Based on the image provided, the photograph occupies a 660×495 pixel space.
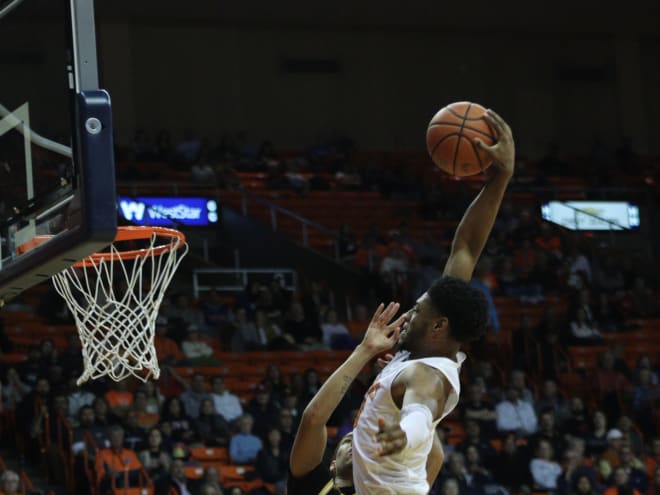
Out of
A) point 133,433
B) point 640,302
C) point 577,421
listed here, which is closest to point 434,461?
point 133,433

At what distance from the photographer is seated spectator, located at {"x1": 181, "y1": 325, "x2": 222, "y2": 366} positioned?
40.0ft

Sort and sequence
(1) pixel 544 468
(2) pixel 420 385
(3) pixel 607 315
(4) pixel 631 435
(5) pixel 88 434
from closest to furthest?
(2) pixel 420 385, (5) pixel 88 434, (1) pixel 544 468, (4) pixel 631 435, (3) pixel 607 315

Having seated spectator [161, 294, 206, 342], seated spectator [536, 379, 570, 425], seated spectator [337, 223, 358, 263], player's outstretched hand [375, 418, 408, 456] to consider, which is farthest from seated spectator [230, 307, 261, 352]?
player's outstretched hand [375, 418, 408, 456]

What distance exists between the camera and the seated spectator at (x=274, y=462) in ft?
34.7

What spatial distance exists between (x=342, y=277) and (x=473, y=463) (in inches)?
176

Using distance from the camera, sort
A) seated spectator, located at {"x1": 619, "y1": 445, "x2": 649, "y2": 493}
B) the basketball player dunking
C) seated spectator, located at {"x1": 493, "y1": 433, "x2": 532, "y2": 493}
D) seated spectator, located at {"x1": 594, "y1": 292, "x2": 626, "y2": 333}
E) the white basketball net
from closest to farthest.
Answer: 1. the basketball player dunking
2. the white basketball net
3. seated spectator, located at {"x1": 493, "y1": 433, "x2": 532, "y2": 493}
4. seated spectator, located at {"x1": 619, "y1": 445, "x2": 649, "y2": 493}
5. seated spectator, located at {"x1": 594, "y1": 292, "x2": 626, "y2": 333}

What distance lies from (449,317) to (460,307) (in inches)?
1.9

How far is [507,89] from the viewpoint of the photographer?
70.4 feet

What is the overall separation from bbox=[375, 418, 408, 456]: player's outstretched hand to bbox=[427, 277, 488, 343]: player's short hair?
2.06 ft

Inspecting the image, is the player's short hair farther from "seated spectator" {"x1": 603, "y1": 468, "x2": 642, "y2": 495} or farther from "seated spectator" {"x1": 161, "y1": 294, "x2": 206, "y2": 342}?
"seated spectator" {"x1": 161, "y1": 294, "x2": 206, "y2": 342}

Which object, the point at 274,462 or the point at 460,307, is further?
the point at 274,462

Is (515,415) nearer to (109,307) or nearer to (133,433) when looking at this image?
(133,433)

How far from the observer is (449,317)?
3924 millimetres

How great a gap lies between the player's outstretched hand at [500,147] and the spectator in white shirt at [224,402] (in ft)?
24.0
